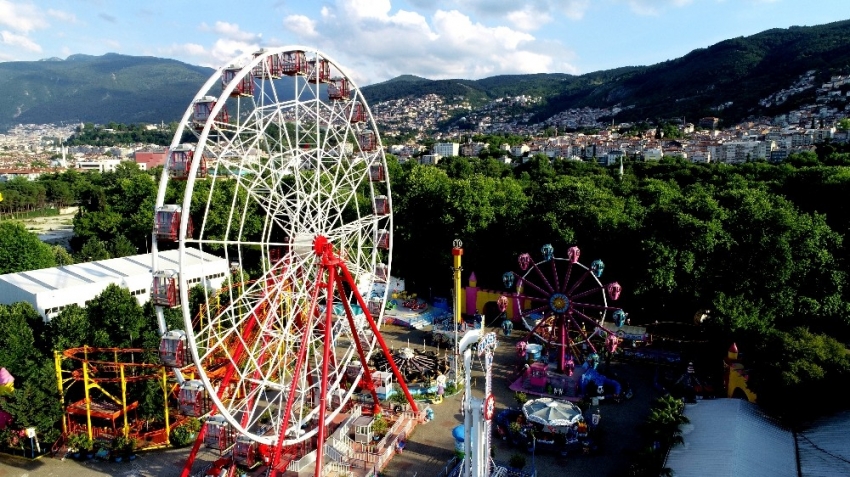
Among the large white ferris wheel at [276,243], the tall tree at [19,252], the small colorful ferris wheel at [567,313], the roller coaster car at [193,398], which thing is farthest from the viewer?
the tall tree at [19,252]

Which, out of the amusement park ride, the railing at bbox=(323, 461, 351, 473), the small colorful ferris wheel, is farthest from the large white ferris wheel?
the small colorful ferris wheel

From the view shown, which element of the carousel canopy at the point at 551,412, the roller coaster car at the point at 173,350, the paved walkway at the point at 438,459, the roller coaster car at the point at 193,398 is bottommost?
the paved walkway at the point at 438,459

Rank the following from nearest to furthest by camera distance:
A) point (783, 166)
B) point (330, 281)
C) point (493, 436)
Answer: point (330, 281)
point (493, 436)
point (783, 166)

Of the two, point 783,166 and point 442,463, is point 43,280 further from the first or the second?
point 783,166

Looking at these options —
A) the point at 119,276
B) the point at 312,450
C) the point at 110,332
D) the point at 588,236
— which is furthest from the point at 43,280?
the point at 588,236

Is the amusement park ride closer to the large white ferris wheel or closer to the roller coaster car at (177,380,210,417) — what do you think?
the large white ferris wheel

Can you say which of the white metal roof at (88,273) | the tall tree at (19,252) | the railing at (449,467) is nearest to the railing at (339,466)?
the railing at (449,467)

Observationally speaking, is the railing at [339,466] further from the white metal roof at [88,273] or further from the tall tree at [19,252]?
the tall tree at [19,252]

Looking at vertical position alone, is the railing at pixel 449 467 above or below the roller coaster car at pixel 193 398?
below
